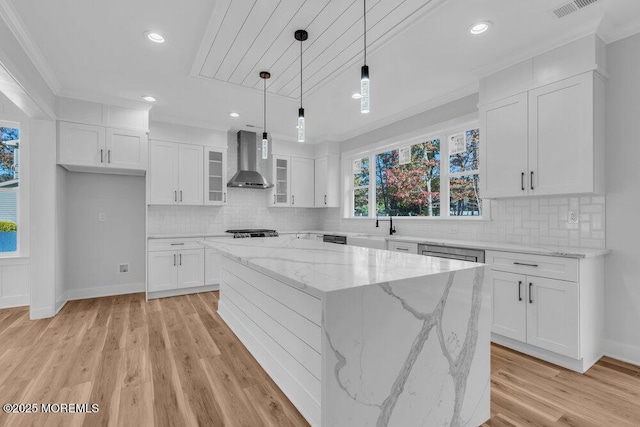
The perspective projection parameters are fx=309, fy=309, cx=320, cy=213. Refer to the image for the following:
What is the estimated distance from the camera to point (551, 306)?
2.47 meters

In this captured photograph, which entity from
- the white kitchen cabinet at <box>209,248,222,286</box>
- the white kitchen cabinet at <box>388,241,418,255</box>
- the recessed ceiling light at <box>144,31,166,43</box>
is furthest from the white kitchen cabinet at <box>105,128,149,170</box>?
the white kitchen cabinet at <box>388,241,418,255</box>

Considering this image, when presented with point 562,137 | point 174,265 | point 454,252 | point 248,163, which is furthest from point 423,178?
point 174,265

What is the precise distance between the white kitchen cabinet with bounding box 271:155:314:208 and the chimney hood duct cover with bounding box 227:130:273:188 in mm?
353

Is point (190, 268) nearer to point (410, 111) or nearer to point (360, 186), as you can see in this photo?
point (360, 186)

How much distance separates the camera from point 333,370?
1282 millimetres

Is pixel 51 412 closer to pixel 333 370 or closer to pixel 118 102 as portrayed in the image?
pixel 333 370

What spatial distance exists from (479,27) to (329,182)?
3.67m

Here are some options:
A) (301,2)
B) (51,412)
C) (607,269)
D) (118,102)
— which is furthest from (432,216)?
(118,102)

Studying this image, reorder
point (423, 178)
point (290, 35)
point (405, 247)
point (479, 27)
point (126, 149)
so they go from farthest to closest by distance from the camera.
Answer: point (423, 178), point (126, 149), point (405, 247), point (290, 35), point (479, 27)

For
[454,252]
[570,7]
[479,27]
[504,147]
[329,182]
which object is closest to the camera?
[570,7]

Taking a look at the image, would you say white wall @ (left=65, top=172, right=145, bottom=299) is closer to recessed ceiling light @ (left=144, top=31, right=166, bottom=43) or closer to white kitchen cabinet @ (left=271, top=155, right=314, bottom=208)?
white kitchen cabinet @ (left=271, top=155, right=314, bottom=208)

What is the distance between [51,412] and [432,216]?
4155 mm

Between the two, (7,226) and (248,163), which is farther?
(248,163)

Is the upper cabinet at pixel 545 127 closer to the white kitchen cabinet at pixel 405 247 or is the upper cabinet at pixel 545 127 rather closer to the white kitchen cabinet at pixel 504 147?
the white kitchen cabinet at pixel 504 147
